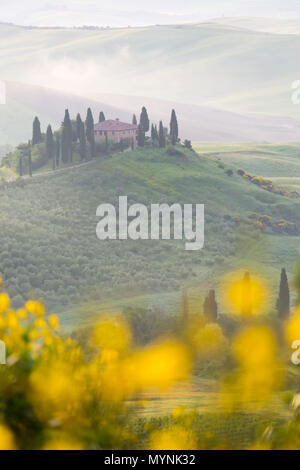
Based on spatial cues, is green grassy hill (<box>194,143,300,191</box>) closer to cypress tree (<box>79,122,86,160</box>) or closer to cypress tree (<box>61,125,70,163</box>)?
cypress tree (<box>79,122,86,160</box>)

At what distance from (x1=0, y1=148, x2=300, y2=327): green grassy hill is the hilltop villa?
3672 millimetres

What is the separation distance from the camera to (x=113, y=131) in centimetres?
11781

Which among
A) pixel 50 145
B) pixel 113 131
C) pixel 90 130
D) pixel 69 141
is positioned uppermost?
pixel 113 131

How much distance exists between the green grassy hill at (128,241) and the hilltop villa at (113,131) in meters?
3.67

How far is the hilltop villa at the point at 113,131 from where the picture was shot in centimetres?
11756

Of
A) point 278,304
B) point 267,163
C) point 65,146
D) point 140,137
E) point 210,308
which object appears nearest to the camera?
point 210,308

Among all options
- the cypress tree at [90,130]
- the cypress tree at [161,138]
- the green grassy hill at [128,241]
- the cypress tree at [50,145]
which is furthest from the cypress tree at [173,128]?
the cypress tree at [50,145]

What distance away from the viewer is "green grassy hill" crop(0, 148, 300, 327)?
77375mm

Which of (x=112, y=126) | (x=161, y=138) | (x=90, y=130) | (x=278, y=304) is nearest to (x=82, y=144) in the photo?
(x=90, y=130)

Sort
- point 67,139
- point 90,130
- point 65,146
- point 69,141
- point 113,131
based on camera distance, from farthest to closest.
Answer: point 113,131, point 65,146, point 90,130, point 69,141, point 67,139

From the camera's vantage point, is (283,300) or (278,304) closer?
(283,300)

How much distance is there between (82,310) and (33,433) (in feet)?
193

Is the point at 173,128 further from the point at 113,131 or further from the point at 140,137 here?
the point at 113,131

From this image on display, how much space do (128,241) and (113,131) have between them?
2831cm
